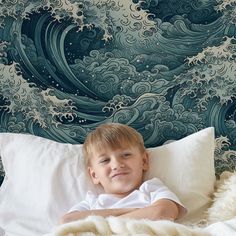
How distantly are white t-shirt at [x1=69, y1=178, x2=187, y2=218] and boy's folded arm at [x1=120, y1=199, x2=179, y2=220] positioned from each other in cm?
3

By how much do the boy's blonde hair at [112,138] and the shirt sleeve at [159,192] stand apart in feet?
0.43

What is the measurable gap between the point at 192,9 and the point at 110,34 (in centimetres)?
31

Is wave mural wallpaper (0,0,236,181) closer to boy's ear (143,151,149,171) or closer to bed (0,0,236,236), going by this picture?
bed (0,0,236,236)

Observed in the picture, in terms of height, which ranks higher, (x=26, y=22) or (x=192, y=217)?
(x=26, y=22)

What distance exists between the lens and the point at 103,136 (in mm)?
1857

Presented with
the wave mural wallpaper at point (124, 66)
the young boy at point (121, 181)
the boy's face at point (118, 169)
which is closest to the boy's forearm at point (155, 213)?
the young boy at point (121, 181)

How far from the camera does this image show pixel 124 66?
2049mm

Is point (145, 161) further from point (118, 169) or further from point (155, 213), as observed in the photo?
point (155, 213)

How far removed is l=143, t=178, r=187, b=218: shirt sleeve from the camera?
1.73m

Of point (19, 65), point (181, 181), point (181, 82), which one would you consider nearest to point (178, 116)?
point (181, 82)

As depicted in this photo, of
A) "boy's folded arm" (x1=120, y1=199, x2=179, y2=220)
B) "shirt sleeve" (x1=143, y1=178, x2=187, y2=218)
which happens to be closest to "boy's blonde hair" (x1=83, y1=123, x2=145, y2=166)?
"shirt sleeve" (x1=143, y1=178, x2=187, y2=218)

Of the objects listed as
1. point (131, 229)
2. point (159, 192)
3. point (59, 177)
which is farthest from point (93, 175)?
point (131, 229)

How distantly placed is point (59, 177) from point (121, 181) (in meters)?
0.23

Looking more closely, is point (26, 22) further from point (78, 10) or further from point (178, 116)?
point (178, 116)
